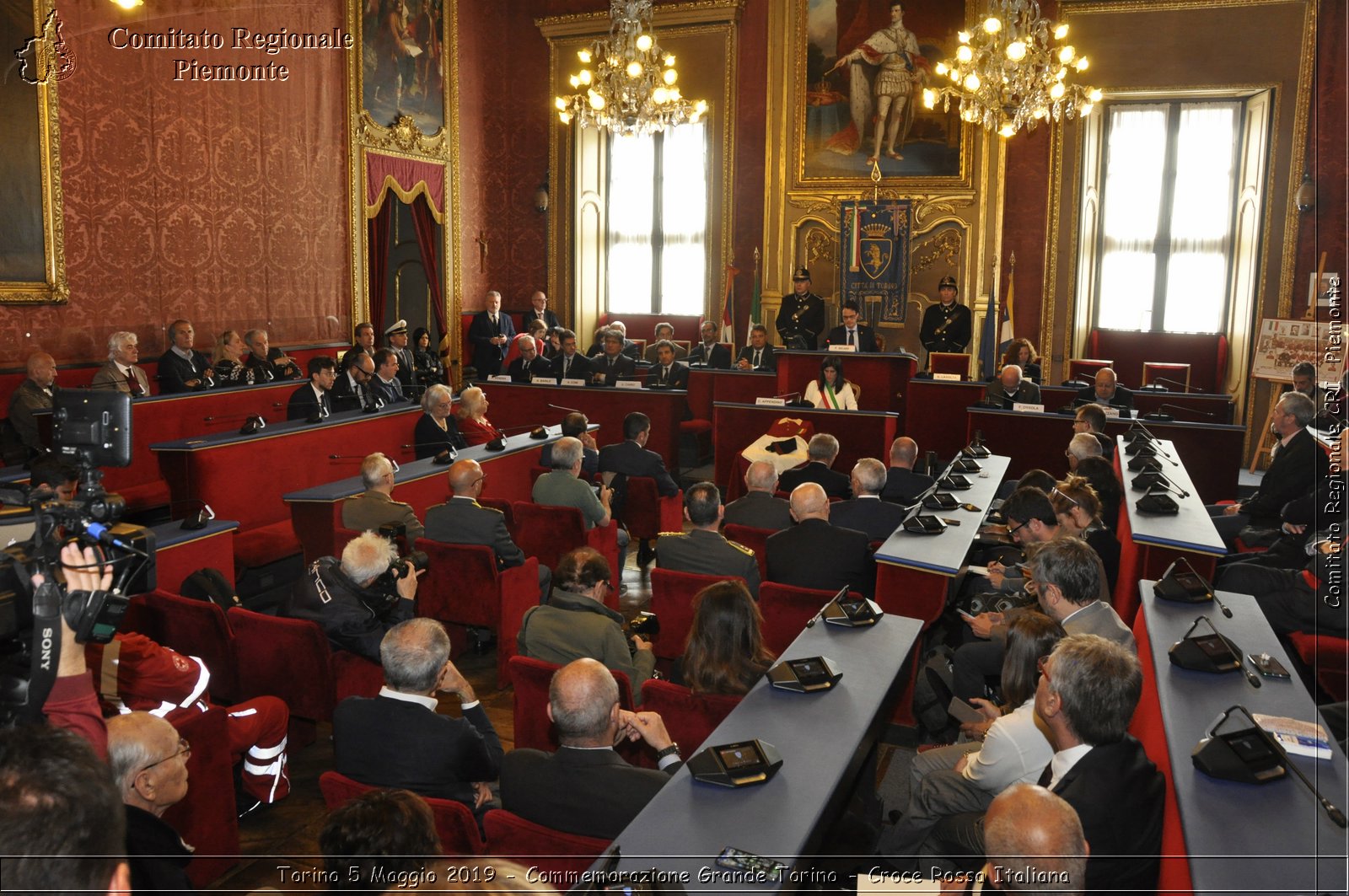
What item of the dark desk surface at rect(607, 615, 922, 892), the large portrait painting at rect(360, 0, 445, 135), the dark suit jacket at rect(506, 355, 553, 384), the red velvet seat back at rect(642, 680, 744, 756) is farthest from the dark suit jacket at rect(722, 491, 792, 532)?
the large portrait painting at rect(360, 0, 445, 135)

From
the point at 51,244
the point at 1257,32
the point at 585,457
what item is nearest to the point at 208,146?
the point at 51,244

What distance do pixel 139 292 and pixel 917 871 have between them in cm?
867

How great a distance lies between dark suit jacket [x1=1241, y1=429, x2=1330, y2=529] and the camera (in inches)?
243

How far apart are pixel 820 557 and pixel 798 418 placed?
4.57 m

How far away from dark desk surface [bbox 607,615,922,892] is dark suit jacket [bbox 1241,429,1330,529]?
13.5ft

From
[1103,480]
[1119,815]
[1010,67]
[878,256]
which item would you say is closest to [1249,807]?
[1119,815]

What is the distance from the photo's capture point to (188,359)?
859 centimetres

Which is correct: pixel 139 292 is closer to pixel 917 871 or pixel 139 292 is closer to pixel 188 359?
pixel 188 359

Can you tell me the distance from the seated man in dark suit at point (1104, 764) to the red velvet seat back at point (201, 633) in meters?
3.10

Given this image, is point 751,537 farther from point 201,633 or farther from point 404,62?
point 404,62

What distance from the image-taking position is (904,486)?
22.0ft

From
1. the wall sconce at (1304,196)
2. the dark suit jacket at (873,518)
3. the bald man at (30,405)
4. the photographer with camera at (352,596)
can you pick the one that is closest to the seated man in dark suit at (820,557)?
the dark suit jacket at (873,518)

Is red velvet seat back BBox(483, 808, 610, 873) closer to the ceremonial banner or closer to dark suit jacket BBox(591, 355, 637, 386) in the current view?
dark suit jacket BBox(591, 355, 637, 386)

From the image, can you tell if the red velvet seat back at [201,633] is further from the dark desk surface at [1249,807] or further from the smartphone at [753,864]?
the dark desk surface at [1249,807]
